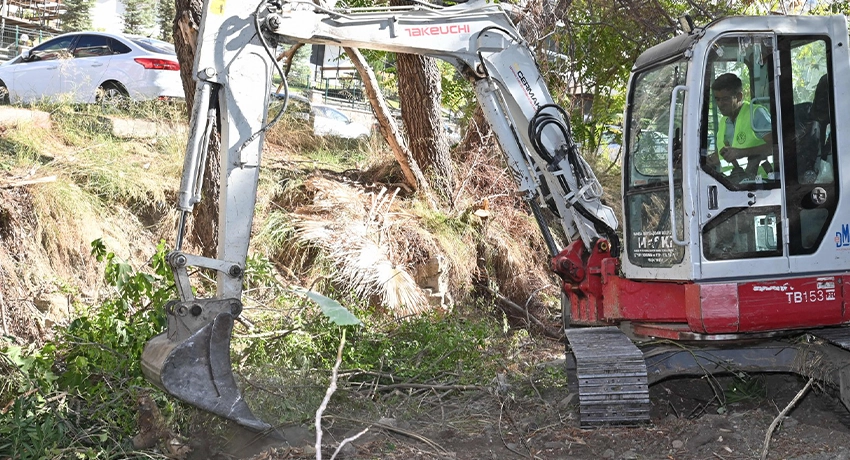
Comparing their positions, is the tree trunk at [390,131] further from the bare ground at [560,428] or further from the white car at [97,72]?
the bare ground at [560,428]

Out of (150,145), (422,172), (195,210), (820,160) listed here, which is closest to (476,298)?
(422,172)

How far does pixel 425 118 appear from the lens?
1037 centimetres

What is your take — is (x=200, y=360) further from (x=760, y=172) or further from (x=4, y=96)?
(x=4, y=96)

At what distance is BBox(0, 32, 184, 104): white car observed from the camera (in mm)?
11789

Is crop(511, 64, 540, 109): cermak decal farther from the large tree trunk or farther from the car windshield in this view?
the car windshield

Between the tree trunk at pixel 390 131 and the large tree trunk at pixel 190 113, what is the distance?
2.35m

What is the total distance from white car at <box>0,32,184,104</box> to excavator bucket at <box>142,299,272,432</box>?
6.97 metres

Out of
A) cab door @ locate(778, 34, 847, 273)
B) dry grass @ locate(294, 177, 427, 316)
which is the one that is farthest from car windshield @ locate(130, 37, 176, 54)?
cab door @ locate(778, 34, 847, 273)

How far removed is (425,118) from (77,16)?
26484 millimetres

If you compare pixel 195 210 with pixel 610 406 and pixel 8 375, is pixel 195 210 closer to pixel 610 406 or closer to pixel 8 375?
pixel 8 375

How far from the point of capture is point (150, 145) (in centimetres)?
992

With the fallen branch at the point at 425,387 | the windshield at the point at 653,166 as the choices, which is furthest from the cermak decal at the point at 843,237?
the fallen branch at the point at 425,387

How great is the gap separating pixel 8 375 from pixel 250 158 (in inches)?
88.0

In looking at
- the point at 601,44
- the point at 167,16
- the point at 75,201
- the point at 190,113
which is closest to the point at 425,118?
the point at 601,44
